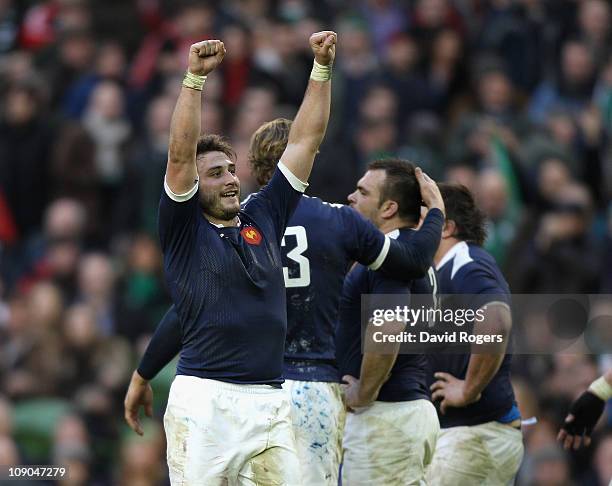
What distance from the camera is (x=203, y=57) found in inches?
257

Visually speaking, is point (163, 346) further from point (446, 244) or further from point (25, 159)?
point (25, 159)

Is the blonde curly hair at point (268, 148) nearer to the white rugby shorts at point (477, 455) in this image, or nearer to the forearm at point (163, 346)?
the forearm at point (163, 346)

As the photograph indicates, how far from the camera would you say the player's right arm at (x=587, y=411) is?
26.2ft

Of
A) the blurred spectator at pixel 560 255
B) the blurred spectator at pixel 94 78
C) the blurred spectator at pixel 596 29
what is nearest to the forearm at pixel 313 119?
the blurred spectator at pixel 560 255

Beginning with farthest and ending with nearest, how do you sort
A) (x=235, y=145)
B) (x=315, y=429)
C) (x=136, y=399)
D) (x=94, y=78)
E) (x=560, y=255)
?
(x=94, y=78)
(x=235, y=145)
(x=560, y=255)
(x=136, y=399)
(x=315, y=429)

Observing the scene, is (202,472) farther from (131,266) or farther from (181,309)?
(131,266)

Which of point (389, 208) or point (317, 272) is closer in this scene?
point (317, 272)

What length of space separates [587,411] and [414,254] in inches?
57.3

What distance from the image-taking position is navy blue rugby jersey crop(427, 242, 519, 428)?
818cm

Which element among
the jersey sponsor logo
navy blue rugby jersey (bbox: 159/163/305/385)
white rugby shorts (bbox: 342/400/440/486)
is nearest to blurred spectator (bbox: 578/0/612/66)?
white rugby shorts (bbox: 342/400/440/486)

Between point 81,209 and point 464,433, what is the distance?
23.1 ft

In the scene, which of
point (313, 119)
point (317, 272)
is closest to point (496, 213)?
point (317, 272)

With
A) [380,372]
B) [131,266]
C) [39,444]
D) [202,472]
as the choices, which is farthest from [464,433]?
[131,266]

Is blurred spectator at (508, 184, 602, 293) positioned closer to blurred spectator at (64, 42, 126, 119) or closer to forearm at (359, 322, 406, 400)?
forearm at (359, 322, 406, 400)
